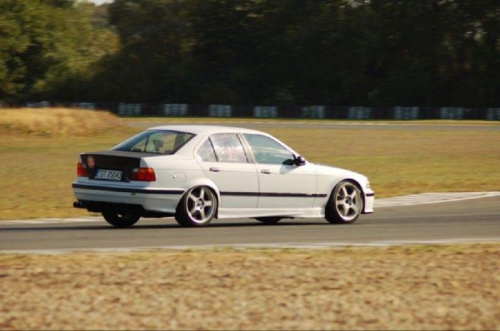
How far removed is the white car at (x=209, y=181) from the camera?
13.1 meters

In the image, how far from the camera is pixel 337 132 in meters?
42.1

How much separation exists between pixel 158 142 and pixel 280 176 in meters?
1.65

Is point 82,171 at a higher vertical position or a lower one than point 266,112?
higher

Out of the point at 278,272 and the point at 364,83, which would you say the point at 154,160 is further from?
the point at 364,83

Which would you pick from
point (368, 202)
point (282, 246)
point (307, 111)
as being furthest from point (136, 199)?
point (307, 111)

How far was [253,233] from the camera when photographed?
12.9 m

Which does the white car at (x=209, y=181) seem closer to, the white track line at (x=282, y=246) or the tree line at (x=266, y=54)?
the white track line at (x=282, y=246)

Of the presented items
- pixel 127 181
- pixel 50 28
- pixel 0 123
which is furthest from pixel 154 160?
pixel 50 28

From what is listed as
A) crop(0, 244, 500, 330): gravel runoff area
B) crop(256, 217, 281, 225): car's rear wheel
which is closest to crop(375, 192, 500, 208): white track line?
crop(256, 217, 281, 225): car's rear wheel

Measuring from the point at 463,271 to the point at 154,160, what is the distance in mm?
4940

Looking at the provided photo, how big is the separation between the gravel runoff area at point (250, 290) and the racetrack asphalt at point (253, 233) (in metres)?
0.90

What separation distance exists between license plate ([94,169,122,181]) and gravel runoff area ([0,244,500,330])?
2815mm

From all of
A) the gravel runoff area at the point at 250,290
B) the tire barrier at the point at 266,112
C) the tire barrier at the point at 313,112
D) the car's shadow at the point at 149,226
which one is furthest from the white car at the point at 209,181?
the tire barrier at the point at 266,112

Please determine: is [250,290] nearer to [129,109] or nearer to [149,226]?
[149,226]
